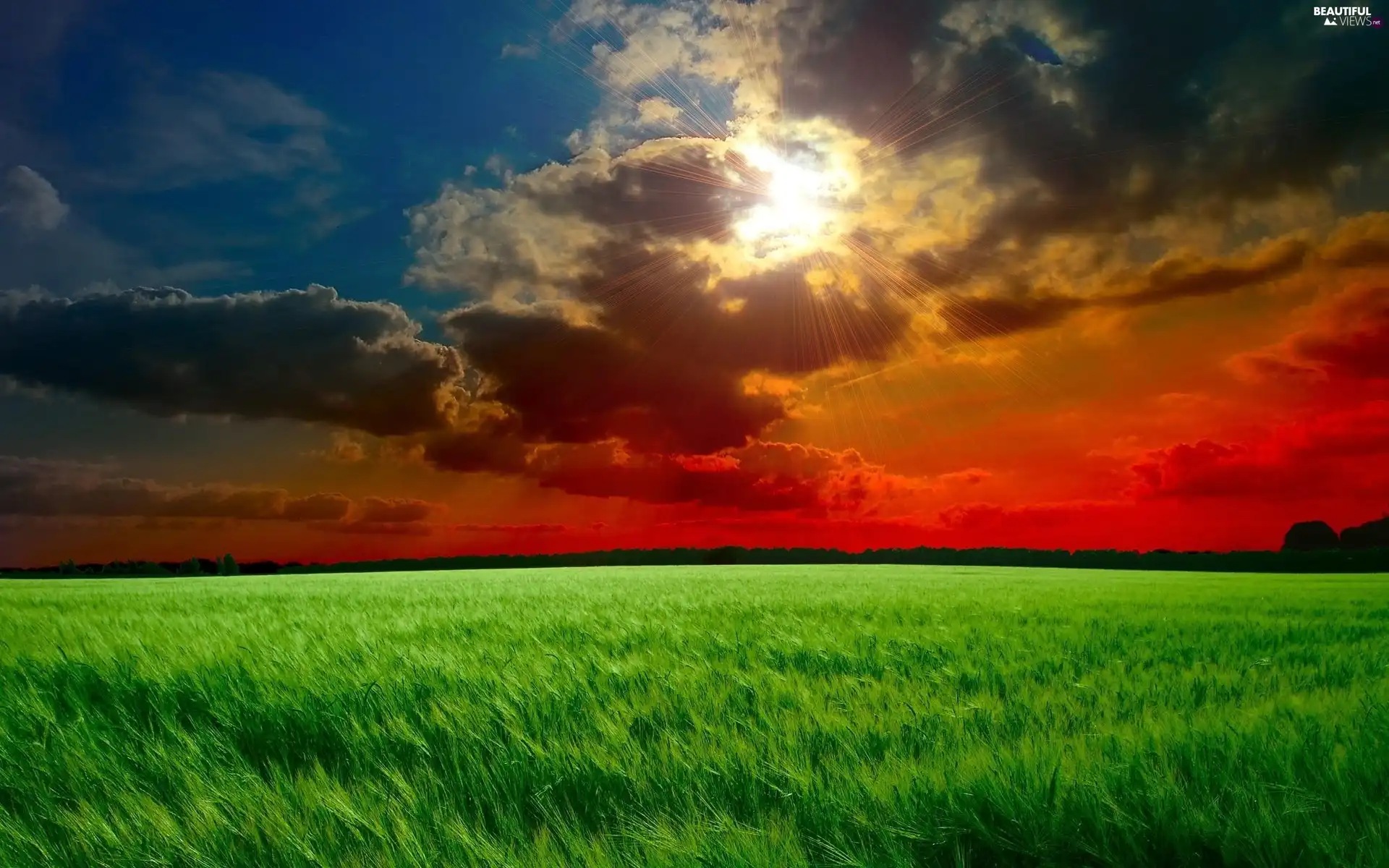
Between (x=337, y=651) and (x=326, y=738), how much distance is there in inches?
89.2

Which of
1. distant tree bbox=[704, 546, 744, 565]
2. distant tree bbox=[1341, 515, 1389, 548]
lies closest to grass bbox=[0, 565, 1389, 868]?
distant tree bbox=[704, 546, 744, 565]

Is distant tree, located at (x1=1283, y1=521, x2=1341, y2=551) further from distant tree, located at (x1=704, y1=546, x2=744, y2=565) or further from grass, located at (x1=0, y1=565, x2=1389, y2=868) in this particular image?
grass, located at (x1=0, y1=565, x2=1389, y2=868)

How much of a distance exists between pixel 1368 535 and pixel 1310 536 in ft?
19.1

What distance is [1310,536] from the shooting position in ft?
287

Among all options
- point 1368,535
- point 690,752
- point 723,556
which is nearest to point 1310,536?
point 1368,535

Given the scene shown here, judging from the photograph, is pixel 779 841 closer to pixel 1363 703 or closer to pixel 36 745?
pixel 36 745

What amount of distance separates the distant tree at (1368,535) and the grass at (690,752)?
3961 inches

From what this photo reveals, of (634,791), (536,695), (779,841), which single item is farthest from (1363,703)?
(536,695)

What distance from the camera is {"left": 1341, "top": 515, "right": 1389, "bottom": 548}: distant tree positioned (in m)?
79.9

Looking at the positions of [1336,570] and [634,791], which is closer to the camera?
[634,791]

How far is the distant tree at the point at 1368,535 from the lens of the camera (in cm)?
7994

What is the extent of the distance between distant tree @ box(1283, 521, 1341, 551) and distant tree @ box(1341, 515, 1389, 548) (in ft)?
3.81

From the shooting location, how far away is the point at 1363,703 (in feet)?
13.0

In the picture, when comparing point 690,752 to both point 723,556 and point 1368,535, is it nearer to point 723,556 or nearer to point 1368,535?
point 723,556
